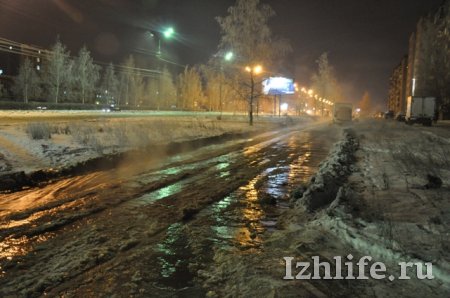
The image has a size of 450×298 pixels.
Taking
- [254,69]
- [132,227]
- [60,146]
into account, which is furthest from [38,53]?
[132,227]

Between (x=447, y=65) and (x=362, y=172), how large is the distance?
230ft

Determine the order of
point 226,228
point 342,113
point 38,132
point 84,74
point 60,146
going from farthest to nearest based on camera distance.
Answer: point 84,74 → point 342,113 → point 38,132 → point 60,146 → point 226,228

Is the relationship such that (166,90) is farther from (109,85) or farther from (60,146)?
(60,146)

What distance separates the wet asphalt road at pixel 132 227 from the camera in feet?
15.7

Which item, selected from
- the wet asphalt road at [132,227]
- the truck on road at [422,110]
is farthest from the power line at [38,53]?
the wet asphalt road at [132,227]

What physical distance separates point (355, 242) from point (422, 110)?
50.3 metres

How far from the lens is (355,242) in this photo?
582 centimetres

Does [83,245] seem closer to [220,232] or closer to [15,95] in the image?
[220,232]

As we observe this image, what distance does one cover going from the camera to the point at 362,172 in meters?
11.6

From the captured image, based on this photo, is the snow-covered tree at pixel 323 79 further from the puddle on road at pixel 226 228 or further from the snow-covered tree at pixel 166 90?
the puddle on road at pixel 226 228

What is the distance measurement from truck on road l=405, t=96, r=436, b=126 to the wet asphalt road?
42.7 metres

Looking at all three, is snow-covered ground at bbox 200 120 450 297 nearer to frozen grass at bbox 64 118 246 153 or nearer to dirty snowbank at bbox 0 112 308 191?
dirty snowbank at bbox 0 112 308 191

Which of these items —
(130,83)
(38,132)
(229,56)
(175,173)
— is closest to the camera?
(175,173)

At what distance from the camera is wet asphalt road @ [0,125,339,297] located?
188 inches
